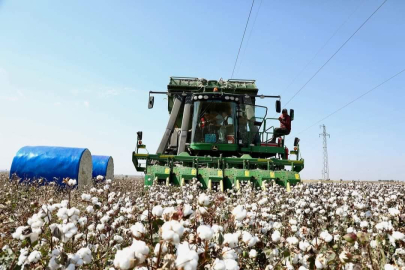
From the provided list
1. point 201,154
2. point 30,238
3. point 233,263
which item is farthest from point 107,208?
point 201,154

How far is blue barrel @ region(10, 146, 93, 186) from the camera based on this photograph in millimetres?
12523

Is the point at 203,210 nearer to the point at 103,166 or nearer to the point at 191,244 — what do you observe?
the point at 191,244

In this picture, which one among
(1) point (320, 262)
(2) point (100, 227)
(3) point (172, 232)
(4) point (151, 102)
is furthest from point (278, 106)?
(3) point (172, 232)

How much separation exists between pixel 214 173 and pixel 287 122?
14.8ft

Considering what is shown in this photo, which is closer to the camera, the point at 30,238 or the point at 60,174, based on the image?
the point at 30,238

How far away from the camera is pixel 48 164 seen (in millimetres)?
12648

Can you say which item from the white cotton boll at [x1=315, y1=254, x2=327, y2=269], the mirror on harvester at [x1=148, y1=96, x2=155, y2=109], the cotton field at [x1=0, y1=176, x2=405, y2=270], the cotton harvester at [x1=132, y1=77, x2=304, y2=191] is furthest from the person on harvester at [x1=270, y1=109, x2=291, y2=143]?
the white cotton boll at [x1=315, y1=254, x2=327, y2=269]

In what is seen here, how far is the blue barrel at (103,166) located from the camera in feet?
58.7

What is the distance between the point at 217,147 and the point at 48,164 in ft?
23.5

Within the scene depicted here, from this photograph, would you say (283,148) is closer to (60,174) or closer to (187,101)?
(187,101)

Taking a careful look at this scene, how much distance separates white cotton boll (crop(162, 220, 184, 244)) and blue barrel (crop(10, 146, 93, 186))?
1228cm

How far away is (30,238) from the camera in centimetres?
180

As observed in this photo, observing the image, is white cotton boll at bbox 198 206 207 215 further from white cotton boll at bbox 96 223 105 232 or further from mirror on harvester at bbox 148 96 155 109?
mirror on harvester at bbox 148 96 155 109

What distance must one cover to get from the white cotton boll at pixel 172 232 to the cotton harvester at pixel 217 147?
7825mm
